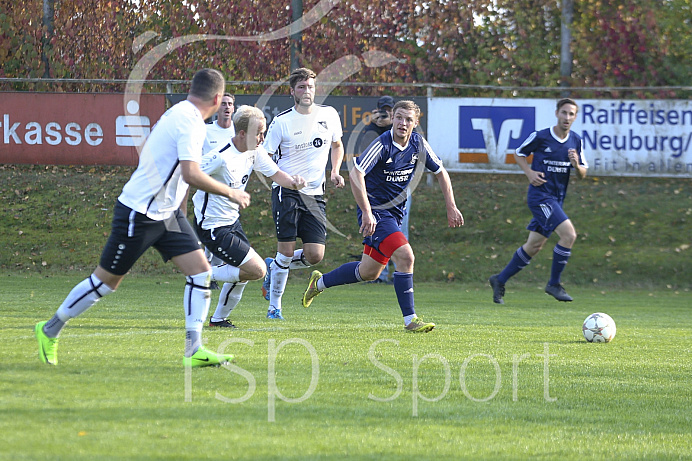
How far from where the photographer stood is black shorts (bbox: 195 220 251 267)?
781 cm

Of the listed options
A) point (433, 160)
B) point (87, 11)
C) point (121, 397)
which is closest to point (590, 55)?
point (87, 11)

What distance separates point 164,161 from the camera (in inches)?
227

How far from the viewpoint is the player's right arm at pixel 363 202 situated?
8.04m

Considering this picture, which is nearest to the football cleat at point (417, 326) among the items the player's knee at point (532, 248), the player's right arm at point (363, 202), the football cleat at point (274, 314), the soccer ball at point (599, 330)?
the player's right arm at point (363, 202)

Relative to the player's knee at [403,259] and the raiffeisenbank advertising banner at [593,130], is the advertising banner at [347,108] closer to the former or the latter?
the raiffeisenbank advertising banner at [593,130]

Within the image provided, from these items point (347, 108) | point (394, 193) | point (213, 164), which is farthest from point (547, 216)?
point (347, 108)

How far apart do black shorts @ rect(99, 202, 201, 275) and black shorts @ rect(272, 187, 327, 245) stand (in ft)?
11.9

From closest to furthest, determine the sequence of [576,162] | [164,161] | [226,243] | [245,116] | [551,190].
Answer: [164,161], [245,116], [226,243], [576,162], [551,190]

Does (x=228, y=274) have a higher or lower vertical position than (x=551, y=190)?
lower

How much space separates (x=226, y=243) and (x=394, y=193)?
1.71 metres

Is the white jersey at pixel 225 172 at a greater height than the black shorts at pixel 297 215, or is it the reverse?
the white jersey at pixel 225 172

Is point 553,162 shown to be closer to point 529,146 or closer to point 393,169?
point 529,146

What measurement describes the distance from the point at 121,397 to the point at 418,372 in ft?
6.63

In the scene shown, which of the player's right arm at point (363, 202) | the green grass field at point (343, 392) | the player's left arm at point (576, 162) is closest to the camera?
the green grass field at point (343, 392)
